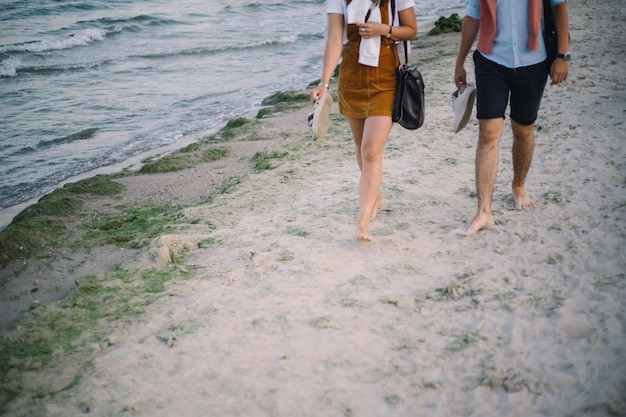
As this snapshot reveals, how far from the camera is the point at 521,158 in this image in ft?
12.9

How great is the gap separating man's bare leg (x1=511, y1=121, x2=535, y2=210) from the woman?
104cm

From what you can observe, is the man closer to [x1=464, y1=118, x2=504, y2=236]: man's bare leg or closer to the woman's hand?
[x1=464, y1=118, x2=504, y2=236]: man's bare leg

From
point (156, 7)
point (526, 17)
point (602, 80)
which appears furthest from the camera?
point (156, 7)

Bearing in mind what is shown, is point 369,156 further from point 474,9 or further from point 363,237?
point 474,9

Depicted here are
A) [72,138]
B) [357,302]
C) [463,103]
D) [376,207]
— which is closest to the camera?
[357,302]

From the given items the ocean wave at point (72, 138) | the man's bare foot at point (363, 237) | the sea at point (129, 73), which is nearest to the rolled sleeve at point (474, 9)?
the man's bare foot at point (363, 237)

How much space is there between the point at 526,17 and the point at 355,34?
1.09 metres

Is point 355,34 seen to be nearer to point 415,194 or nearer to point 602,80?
point 415,194

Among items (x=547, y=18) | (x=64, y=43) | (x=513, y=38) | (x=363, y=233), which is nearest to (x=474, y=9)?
(x=513, y=38)

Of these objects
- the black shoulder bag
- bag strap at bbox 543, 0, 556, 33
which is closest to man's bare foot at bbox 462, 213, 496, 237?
the black shoulder bag

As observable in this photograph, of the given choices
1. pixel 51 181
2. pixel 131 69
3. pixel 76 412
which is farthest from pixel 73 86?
pixel 76 412

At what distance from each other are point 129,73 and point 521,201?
1172cm

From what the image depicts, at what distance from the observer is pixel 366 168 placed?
363 centimetres

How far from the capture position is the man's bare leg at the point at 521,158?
3.84m
